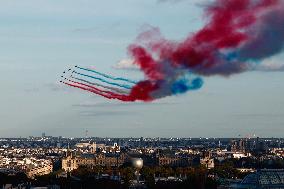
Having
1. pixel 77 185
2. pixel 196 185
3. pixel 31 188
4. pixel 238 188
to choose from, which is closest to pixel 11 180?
pixel 77 185

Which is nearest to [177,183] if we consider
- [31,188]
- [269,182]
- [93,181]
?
[93,181]

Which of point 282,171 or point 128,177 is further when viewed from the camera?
point 128,177

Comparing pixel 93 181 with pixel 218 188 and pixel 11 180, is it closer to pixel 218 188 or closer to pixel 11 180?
pixel 11 180

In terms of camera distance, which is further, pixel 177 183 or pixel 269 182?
pixel 177 183

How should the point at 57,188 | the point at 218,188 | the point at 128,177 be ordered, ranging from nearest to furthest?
the point at 218,188 < the point at 57,188 < the point at 128,177

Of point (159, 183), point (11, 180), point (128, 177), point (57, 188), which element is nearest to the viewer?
point (57, 188)

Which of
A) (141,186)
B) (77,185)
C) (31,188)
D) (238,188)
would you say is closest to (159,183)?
(141,186)

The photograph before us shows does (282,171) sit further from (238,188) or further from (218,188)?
(218,188)

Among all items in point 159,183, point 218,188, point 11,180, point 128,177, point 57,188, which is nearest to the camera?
point 218,188

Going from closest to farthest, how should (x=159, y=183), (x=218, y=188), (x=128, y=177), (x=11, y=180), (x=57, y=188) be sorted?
1. (x=218, y=188)
2. (x=57, y=188)
3. (x=159, y=183)
4. (x=11, y=180)
5. (x=128, y=177)
